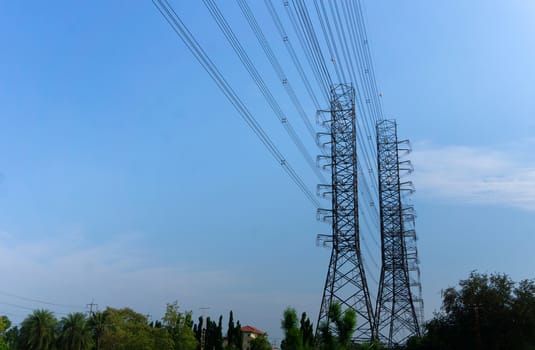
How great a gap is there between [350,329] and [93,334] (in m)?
54.0

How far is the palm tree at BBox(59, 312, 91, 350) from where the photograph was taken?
63.8m

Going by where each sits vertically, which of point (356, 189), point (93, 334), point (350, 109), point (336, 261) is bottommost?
point (93, 334)

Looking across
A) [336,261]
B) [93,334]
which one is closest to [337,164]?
[336,261]

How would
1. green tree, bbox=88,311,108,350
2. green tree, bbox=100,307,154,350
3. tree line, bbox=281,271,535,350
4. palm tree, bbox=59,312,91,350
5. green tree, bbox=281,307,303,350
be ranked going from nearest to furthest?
green tree, bbox=281,307,303,350, tree line, bbox=281,271,535,350, green tree, bbox=100,307,154,350, green tree, bbox=88,311,108,350, palm tree, bbox=59,312,91,350

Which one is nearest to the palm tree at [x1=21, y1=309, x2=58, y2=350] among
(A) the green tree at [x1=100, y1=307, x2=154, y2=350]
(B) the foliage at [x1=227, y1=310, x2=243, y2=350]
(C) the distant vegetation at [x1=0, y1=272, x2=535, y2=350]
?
(C) the distant vegetation at [x1=0, y1=272, x2=535, y2=350]

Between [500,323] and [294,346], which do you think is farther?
[500,323]

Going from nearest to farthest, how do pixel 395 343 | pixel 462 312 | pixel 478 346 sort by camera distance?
1. pixel 478 346
2. pixel 462 312
3. pixel 395 343

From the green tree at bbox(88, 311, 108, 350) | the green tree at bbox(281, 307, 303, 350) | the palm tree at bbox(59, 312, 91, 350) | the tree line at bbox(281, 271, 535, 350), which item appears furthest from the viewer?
the palm tree at bbox(59, 312, 91, 350)

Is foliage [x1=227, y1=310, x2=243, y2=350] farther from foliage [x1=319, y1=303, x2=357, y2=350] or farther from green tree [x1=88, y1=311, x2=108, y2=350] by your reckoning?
foliage [x1=319, y1=303, x2=357, y2=350]

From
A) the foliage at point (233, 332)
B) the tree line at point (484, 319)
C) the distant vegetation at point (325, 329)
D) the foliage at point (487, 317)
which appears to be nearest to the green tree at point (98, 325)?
the distant vegetation at point (325, 329)

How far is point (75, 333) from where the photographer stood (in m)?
64.0

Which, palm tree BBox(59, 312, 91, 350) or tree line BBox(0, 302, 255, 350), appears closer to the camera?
tree line BBox(0, 302, 255, 350)

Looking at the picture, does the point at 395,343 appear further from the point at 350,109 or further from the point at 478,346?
the point at 350,109

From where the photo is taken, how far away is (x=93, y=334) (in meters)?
66.2
